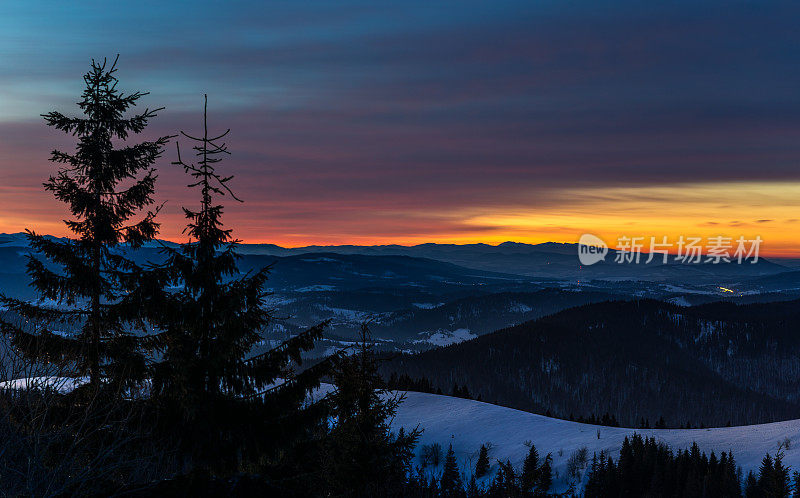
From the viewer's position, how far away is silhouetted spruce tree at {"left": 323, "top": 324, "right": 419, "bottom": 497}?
2052 cm

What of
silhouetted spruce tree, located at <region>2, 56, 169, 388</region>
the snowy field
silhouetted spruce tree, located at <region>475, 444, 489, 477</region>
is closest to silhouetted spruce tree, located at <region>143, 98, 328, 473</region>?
silhouetted spruce tree, located at <region>2, 56, 169, 388</region>

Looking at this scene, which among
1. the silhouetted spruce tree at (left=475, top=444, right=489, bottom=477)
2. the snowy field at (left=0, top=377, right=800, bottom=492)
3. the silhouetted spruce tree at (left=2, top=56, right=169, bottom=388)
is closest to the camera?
the silhouetted spruce tree at (left=2, top=56, right=169, bottom=388)

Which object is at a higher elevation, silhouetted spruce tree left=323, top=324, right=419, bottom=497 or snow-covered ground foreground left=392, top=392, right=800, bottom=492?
silhouetted spruce tree left=323, top=324, right=419, bottom=497

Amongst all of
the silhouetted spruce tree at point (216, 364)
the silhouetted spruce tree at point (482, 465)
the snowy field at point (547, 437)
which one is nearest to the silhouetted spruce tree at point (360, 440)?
the silhouetted spruce tree at point (216, 364)

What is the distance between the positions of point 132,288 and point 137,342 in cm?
150

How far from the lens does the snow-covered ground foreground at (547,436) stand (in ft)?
316

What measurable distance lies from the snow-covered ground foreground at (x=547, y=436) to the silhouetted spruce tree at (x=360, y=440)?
71.6m

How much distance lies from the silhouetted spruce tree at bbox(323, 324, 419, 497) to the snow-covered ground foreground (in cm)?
7164

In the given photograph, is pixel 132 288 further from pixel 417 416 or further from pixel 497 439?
pixel 417 416

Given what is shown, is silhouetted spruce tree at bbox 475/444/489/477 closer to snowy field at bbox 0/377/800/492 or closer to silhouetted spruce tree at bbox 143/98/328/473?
snowy field at bbox 0/377/800/492

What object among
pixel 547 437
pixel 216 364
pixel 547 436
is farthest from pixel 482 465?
pixel 216 364

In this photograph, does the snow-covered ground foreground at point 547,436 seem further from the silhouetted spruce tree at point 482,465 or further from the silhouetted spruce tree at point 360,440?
the silhouetted spruce tree at point 360,440

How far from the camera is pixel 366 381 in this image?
23.2m

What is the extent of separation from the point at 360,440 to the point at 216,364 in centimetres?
749
